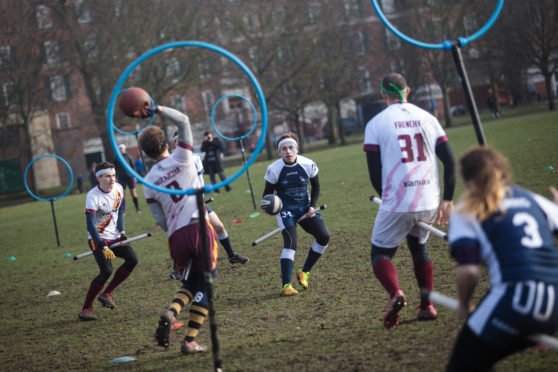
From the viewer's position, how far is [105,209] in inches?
324

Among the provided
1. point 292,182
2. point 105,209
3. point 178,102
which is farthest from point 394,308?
point 178,102

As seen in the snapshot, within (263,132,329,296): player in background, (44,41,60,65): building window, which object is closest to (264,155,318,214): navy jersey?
(263,132,329,296): player in background

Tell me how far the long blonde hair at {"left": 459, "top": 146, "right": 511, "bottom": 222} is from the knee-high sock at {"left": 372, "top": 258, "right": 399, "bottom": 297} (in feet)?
7.27

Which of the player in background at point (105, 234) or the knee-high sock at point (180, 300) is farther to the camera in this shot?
the player in background at point (105, 234)

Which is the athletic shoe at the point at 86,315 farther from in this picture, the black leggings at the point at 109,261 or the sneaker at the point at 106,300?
the black leggings at the point at 109,261

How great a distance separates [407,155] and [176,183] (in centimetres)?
219

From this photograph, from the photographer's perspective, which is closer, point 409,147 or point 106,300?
point 409,147

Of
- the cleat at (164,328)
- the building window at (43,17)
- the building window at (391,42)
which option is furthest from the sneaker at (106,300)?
the building window at (391,42)

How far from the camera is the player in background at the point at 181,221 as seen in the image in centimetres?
544

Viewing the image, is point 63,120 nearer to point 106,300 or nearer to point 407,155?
point 106,300

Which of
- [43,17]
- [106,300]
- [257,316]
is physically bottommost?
[257,316]

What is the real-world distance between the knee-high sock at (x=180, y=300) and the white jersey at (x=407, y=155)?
211 centimetres

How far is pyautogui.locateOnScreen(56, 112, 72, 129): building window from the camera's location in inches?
2505

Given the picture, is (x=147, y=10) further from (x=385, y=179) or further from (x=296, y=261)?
(x=385, y=179)
